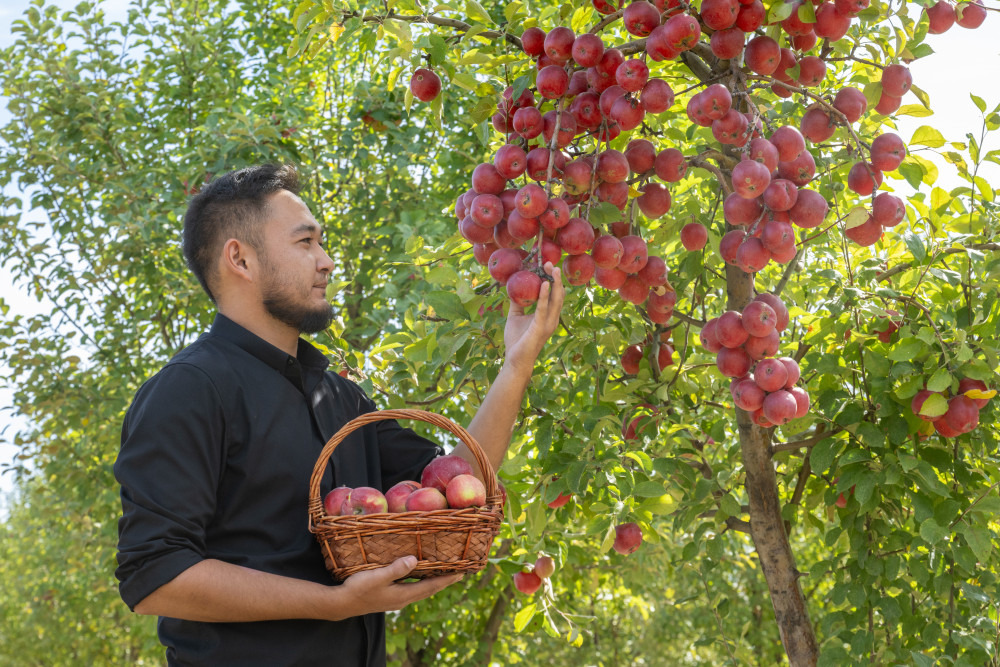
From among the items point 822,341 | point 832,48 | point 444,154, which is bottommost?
point 822,341

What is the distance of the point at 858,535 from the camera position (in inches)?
81.0

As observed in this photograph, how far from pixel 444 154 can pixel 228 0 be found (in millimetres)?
2299

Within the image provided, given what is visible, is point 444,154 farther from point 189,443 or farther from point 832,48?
point 189,443

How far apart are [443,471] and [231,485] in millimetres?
408

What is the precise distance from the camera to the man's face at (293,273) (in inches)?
68.5

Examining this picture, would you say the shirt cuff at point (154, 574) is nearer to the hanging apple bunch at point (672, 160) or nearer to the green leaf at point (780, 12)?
the hanging apple bunch at point (672, 160)

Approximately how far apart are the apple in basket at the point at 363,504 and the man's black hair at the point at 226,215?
0.61 metres

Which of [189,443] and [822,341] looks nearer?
[189,443]

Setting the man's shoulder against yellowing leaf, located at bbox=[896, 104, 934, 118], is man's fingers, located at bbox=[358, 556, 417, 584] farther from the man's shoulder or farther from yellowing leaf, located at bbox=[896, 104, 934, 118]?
yellowing leaf, located at bbox=[896, 104, 934, 118]

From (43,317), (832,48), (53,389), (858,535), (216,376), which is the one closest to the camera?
(216,376)

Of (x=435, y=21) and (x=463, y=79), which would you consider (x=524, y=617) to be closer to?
(x=463, y=79)

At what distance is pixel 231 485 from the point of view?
4.91 ft

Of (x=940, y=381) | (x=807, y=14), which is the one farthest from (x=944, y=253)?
(x=807, y=14)

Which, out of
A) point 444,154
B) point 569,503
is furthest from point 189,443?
point 444,154
